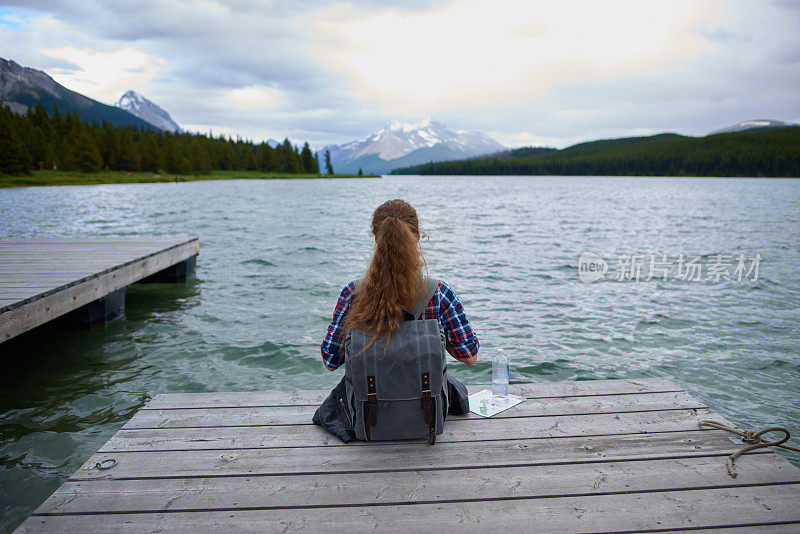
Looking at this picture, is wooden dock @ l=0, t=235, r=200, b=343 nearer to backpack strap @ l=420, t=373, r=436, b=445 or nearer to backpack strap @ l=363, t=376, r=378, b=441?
backpack strap @ l=363, t=376, r=378, b=441

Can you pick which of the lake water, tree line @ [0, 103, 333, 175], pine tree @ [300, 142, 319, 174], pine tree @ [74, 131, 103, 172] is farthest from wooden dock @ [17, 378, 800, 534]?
pine tree @ [300, 142, 319, 174]

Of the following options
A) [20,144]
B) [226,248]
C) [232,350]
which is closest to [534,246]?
[226,248]

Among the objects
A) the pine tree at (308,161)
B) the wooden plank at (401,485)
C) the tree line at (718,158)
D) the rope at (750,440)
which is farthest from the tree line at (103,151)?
the tree line at (718,158)

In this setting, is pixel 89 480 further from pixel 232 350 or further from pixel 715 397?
pixel 715 397

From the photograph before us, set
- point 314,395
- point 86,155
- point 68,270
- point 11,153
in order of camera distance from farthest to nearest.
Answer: point 86,155, point 11,153, point 68,270, point 314,395

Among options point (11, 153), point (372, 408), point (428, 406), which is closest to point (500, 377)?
point (428, 406)

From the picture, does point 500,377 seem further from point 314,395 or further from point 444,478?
point 314,395

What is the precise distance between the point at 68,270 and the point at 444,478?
29.5ft

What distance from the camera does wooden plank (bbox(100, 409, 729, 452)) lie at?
13.2 ft

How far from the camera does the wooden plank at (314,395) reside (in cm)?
481

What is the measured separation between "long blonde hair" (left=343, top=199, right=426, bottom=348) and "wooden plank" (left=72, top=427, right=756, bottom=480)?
3.17 ft

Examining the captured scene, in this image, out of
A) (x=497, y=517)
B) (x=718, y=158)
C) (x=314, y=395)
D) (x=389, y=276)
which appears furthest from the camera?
(x=718, y=158)

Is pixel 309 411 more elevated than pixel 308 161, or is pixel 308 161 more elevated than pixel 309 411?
pixel 308 161

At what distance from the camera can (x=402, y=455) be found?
3.76 meters
